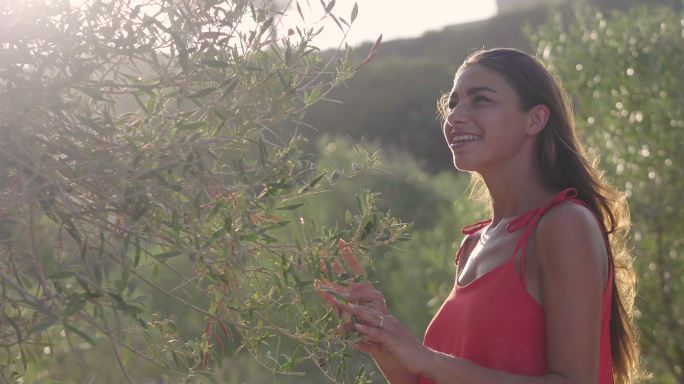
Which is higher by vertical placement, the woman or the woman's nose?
the woman's nose

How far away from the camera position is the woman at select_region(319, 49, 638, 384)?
2.45m

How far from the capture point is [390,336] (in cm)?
239

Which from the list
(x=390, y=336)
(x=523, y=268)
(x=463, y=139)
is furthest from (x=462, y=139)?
(x=390, y=336)

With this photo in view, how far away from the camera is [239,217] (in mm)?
2037

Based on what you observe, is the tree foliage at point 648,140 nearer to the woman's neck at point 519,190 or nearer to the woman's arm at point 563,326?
the woman's neck at point 519,190

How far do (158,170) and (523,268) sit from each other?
111 centimetres

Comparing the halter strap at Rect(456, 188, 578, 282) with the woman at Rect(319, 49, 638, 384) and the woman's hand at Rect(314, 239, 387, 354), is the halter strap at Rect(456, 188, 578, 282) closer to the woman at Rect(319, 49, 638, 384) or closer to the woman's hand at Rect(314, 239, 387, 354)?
the woman at Rect(319, 49, 638, 384)

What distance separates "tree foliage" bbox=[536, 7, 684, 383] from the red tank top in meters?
5.04

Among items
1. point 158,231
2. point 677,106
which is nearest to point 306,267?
point 158,231

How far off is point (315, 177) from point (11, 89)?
0.62m

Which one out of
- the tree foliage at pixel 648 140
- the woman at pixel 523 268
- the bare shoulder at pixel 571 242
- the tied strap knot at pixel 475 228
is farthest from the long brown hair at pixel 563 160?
the tree foliage at pixel 648 140

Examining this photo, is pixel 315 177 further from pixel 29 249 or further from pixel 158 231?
pixel 29 249

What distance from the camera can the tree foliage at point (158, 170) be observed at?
186 cm

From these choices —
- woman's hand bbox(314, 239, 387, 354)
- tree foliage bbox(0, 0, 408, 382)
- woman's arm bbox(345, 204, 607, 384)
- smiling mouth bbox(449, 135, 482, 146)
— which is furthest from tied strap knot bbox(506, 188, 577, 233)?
tree foliage bbox(0, 0, 408, 382)
